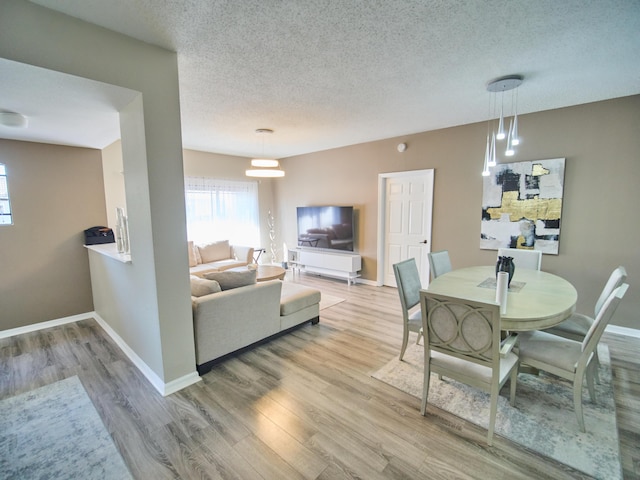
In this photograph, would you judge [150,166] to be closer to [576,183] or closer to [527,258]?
[527,258]

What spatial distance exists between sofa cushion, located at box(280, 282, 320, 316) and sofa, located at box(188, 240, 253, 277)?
1.89m

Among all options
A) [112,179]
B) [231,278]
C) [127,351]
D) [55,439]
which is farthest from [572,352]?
[112,179]

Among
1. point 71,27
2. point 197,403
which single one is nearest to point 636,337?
point 197,403

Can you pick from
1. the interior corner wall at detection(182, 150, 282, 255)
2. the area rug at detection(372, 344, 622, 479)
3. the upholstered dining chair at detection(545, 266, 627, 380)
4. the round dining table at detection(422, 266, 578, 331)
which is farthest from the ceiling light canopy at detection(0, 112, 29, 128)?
the upholstered dining chair at detection(545, 266, 627, 380)

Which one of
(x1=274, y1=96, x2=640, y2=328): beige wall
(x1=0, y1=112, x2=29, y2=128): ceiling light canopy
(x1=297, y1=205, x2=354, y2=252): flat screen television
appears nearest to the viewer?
(x1=0, y1=112, x2=29, y2=128): ceiling light canopy

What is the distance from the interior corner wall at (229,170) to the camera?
18.6ft

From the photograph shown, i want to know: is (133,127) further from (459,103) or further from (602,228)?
(602,228)

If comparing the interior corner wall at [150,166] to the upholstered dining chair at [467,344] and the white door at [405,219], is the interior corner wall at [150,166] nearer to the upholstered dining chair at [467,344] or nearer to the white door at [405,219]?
the upholstered dining chair at [467,344]

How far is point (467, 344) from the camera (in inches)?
69.9

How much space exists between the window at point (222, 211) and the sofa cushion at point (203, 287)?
10.2 ft

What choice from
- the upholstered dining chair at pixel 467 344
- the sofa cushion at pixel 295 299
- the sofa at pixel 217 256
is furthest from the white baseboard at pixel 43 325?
the upholstered dining chair at pixel 467 344

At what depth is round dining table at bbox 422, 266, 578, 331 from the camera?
5.88 feet

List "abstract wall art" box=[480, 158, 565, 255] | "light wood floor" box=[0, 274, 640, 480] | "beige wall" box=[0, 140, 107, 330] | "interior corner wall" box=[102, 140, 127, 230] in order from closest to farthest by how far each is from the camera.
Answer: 1. "light wood floor" box=[0, 274, 640, 480]
2. "beige wall" box=[0, 140, 107, 330]
3. "abstract wall art" box=[480, 158, 565, 255]
4. "interior corner wall" box=[102, 140, 127, 230]

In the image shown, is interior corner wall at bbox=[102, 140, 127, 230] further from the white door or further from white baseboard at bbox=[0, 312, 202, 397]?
the white door
